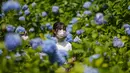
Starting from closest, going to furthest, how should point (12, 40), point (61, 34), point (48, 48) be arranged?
point (12, 40) → point (48, 48) → point (61, 34)

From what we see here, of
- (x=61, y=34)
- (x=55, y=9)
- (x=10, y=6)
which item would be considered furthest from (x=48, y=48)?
(x=55, y=9)

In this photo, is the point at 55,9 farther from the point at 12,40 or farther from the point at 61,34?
the point at 12,40

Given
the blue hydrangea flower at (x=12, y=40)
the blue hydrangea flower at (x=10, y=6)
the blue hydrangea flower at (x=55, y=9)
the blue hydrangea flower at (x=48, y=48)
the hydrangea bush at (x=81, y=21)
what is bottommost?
the blue hydrangea flower at (x=12, y=40)

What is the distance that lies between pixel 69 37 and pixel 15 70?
2.82 m

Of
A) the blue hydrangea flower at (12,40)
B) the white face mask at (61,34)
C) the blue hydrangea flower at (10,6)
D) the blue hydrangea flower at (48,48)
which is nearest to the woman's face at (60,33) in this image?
the white face mask at (61,34)

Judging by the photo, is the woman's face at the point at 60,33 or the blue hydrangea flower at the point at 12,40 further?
the woman's face at the point at 60,33

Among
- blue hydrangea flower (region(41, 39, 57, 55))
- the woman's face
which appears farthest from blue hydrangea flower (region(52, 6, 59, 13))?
blue hydrangea flower (region(41, 39, 57, 55))

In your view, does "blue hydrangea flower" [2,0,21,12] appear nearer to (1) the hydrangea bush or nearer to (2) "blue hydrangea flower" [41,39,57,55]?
(1) the hydrangea bush

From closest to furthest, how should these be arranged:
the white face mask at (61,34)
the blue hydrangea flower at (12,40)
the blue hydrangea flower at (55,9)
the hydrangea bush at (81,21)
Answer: the blue hydrangea flower at (12,40), the hydrangea bush at (81,21), the white face mask at (61,34), the blue hydrangea flower at (55,9)

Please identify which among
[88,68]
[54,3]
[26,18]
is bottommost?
[88,68]

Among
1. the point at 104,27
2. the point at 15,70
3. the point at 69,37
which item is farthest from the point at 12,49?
the point at 104,27

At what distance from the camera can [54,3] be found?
636 centimetres

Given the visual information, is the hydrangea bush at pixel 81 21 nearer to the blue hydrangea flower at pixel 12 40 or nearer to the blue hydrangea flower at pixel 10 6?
the blue hydrangea flower at pixel 10 6

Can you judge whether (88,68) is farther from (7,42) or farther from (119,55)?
(119,55)
